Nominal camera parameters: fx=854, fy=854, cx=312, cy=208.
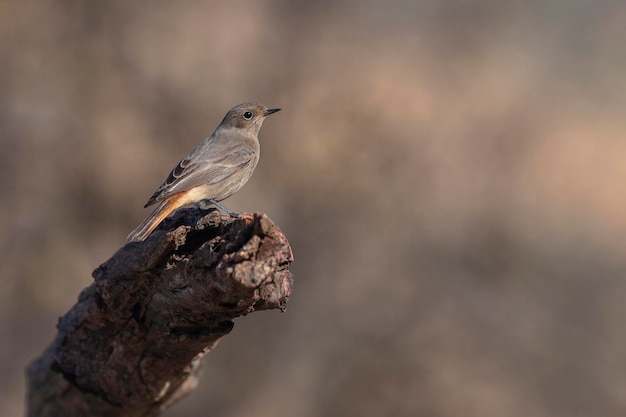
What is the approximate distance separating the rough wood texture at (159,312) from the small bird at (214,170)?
52 cm

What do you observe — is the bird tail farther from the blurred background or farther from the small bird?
the blurred background

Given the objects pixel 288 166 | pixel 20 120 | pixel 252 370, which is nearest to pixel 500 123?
pixel 288 166

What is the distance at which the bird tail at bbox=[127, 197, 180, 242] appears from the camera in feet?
17.4

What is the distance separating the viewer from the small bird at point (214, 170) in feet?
18.8

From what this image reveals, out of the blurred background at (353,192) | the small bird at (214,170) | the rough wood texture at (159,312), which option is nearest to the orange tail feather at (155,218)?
the small bird at (214,170)

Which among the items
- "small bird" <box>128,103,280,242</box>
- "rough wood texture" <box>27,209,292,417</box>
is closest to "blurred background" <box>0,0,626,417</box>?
"small bird" <box>128,103,280,242</box>

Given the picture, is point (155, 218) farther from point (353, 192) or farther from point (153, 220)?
point (353, 192)

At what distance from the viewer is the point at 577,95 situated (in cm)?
1291

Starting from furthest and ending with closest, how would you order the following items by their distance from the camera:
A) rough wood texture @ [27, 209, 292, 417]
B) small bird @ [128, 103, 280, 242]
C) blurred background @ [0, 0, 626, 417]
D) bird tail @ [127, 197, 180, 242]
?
blurred background @ [0, 0, 626, 417] < small bird @ [128, 103, 280, 242] < bird tail @ [127, 197, 180, 242] < rough wood texture @ [27, 209, 292, 417]

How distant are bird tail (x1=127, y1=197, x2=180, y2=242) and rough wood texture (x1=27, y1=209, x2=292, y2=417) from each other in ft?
1.33

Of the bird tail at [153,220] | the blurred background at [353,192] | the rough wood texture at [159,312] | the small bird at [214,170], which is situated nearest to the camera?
the rough wood texture at [159,312]

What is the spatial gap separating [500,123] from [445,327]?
12.1 ft

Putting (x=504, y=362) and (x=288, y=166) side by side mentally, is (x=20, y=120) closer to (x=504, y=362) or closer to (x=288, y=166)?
A: (x=288, y=166)

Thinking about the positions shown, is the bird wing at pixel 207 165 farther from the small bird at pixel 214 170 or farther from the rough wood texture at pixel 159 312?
the rough wood texture at pixel 159 312
